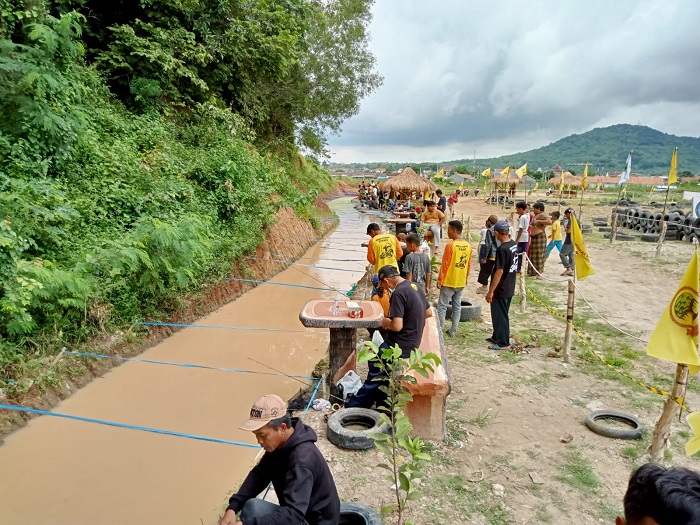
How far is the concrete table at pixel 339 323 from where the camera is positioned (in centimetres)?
480

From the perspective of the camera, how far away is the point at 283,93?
1969 cm

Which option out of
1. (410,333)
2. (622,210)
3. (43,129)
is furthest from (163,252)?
(622,210)

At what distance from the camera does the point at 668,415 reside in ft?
11.6

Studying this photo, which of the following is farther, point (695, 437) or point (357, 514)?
point (357, 514)

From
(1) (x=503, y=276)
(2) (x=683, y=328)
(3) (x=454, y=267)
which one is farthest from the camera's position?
(3) (x=454, y=267)

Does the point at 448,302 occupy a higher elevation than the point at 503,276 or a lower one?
lower

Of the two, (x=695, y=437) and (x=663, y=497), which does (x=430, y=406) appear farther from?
(x=663, y=497)

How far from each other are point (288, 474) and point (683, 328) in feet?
10.2

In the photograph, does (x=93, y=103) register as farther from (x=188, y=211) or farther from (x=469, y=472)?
(x=469, y=472)

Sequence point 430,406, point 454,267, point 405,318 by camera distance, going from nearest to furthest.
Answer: point 430,406 < point 405,318 < point 454,267

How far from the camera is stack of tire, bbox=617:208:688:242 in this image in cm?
1678

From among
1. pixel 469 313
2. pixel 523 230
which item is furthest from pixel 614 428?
pixel 523 230

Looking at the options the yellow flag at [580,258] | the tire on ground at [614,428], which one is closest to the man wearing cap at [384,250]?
the yellow flag at [580,258]

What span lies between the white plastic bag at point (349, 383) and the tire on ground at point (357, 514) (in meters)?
1.72
